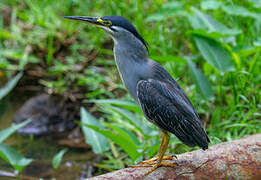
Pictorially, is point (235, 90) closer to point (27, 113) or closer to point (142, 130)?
point (142, 130)

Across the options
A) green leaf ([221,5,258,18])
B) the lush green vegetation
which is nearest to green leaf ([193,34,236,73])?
the lush green vegetation

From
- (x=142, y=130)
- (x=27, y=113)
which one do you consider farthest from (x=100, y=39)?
(x=142, y=130)

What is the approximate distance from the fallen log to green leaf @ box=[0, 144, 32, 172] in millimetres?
1360

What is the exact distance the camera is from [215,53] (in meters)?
4.66

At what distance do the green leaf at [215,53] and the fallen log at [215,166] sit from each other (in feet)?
5.52

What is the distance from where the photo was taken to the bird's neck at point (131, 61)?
304cm

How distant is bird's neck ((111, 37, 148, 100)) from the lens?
3.04 m

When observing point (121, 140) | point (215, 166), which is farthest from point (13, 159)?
point (215, 166)

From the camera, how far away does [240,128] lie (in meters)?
4.16

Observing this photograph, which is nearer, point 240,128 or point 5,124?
point 240,128

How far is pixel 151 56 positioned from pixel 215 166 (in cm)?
181

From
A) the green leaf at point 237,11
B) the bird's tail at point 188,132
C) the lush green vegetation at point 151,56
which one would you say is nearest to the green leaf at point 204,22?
the lush green vegetation at point 151,56

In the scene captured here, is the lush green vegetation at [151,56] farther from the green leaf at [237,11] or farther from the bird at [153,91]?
the bird at [153,91]

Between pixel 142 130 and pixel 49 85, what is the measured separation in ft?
7.94
